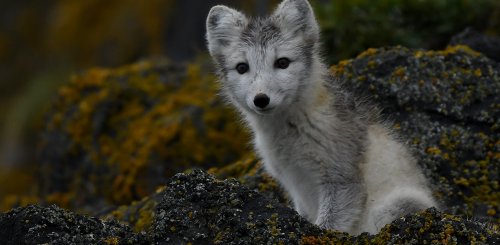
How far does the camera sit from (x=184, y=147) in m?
10.1

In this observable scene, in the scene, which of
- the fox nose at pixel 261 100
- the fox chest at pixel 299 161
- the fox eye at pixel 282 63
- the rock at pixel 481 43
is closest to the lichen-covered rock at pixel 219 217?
the fox nose at pixel 261 100

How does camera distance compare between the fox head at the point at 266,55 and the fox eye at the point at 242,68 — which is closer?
the fox head at the point at 266,55

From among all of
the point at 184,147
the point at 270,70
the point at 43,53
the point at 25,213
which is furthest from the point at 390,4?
the point at 43,53

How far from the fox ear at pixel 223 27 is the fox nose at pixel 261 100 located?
0.86 m

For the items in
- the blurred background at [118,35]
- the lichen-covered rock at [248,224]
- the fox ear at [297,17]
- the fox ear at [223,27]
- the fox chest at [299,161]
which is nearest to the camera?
the lichen-covered rock at [248,224]

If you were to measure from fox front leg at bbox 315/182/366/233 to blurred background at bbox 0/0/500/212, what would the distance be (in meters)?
4.20

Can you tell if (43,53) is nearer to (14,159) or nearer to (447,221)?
(14,159)

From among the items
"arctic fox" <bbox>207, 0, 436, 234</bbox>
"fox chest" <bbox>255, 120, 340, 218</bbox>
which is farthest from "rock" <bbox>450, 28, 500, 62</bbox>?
"fox chest" <bbox>255, 120, 340, 218</bbox>

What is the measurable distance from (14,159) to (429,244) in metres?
12.0

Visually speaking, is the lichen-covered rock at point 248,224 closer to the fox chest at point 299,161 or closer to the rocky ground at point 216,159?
the rocky ground at point 216,159

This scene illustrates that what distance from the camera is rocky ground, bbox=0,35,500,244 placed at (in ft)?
16.8

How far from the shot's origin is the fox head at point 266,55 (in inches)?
257

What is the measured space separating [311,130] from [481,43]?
299 centimetres

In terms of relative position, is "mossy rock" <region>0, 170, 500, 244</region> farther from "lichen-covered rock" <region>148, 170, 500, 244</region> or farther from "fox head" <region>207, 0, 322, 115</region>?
"fox head" <region>207, 0, 322, 115</region>
